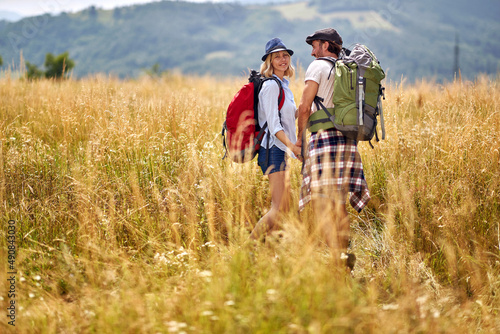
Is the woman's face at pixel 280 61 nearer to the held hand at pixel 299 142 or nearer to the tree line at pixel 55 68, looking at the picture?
the held hand at pixel 299 142

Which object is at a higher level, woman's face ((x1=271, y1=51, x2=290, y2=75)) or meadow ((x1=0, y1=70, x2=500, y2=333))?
woman's face ((x1=271, y1=51, x2=290, y2=75))

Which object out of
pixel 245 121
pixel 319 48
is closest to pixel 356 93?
pixel 319 48

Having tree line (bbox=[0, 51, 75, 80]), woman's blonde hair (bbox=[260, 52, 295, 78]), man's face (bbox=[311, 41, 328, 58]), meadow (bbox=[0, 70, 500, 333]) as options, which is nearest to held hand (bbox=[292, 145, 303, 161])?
meadow (bbox=[0, 70, 500, 333])

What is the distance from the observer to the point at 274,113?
10.4ft

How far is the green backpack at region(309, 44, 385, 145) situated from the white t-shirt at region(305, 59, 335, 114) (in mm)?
71

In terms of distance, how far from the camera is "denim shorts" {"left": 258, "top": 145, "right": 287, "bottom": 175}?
3225 mm

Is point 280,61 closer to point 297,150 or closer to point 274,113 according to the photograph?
point 274,113

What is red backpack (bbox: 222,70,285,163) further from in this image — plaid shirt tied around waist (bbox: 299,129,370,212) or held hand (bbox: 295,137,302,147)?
plaid shirt tied around waist (bbox: 299,129,370,212)

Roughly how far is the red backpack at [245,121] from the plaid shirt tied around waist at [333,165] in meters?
0.48

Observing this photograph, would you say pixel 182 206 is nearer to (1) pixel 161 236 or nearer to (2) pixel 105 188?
(1) pixel 161 236

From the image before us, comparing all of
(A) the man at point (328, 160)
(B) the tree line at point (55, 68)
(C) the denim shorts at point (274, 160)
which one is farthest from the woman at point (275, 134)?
(B) the tree line at point (55, 68)

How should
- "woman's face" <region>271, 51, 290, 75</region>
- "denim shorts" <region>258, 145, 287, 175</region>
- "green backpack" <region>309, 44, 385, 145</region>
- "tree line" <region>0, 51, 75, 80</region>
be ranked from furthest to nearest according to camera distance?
"tree line" <region>0, 51, 75, 80</region>, "woman's face" <region>271, 51, 290, 75</region>, "denim shorts" <region>258, 145, 287, 175</region>, "green backpack" <region>309, 44, 385, 145</region>

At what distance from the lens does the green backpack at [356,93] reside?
9.82ft

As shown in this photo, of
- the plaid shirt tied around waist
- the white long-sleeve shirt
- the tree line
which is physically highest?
the tree line
